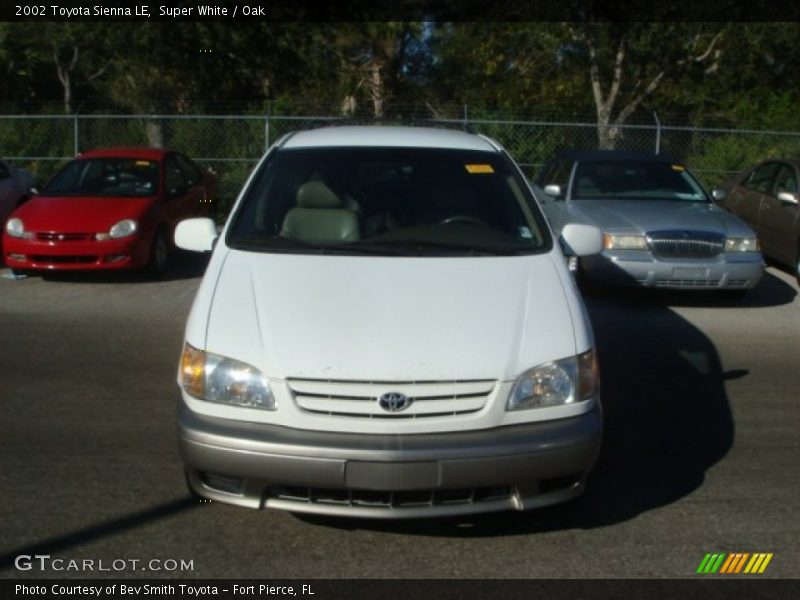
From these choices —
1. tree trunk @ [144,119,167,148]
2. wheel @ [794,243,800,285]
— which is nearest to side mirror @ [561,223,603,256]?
wheel @ [794,243,800,285]

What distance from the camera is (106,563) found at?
4539 millimetres

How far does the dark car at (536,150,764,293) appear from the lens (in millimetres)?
10078

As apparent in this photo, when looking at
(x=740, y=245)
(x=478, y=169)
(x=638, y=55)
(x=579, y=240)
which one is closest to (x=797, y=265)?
(x=740, y=245)

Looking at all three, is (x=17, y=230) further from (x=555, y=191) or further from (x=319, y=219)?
(x=319, y=219)

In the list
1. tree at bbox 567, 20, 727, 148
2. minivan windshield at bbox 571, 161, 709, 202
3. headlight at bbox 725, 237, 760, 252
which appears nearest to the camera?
headlight at bbox 725, 237, 760, 252

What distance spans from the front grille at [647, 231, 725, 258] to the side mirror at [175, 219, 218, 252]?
5.18 m

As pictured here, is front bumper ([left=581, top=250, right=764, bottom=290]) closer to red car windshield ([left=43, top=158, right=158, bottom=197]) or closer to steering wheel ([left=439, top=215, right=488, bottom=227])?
steering wheel ([left=439, top=215, right=488, bottom=227])

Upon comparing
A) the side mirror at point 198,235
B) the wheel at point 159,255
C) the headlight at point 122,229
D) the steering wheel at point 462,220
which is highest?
the steering wheel at point 462,220

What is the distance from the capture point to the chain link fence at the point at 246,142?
60.6 ft

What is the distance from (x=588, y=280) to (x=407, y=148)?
4444mm

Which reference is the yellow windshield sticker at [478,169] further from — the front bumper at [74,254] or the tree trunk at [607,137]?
the tree trunk at [607,137]

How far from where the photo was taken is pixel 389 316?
4.79m

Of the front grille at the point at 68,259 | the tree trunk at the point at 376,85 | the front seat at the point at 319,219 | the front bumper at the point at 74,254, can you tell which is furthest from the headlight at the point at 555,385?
the tree trunk at the point at 376,85

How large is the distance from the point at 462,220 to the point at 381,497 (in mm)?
2010
